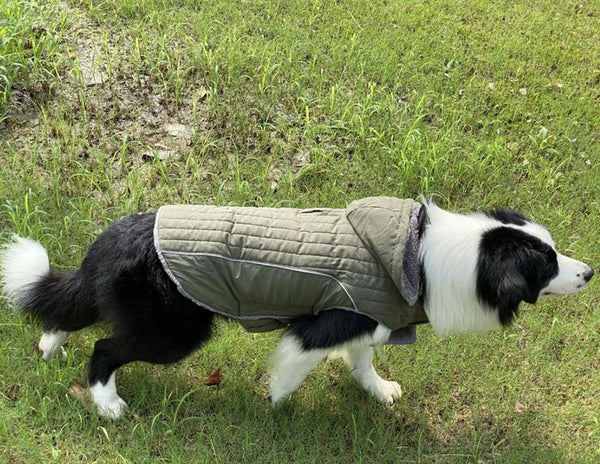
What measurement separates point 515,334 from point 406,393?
699 millimetres

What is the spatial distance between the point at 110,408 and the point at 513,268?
1804 mm

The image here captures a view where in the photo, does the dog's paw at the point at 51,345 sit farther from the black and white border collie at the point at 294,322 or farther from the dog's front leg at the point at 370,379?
the dog's front leg at the point at 370,379

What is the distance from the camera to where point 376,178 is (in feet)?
12.9

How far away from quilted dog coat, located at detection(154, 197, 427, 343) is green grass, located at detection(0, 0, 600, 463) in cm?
71

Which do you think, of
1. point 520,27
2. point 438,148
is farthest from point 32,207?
point 520,27

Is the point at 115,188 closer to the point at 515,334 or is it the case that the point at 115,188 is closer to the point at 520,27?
the point at 515,334

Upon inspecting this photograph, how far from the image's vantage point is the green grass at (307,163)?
9.18 ft


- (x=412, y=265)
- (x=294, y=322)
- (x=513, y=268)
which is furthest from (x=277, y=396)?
(x=513, y=268)

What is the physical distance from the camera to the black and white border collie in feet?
7.76

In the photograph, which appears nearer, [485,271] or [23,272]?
[485,271]

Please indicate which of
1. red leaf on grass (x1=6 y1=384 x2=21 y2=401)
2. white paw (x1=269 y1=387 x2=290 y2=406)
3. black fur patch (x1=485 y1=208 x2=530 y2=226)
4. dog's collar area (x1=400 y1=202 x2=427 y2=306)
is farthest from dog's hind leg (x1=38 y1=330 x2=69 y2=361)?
black fur patch (x1=485 y1=208 x2=530 y2=226)

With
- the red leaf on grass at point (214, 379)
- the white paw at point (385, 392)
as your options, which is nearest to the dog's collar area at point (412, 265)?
the white paw at point (385, 392)

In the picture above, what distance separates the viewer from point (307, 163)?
3949mm

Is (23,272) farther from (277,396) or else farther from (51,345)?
(277,396)
